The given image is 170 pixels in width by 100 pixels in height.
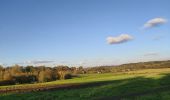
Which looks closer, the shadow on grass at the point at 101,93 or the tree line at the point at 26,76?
the shadow on grass at the point at 101,93

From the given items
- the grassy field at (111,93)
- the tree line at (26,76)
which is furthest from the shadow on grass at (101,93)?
the tree line at (26,76)

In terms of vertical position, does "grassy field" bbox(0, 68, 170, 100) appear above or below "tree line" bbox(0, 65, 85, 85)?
below

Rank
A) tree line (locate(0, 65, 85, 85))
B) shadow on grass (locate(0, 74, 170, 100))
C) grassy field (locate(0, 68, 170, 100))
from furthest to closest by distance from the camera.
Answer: tree line (locate(0, 65, 85, 85)) < shadow on grass (locate(0, 74, 170, 100)) < grassy field (locate(0, 68, 170, 100))

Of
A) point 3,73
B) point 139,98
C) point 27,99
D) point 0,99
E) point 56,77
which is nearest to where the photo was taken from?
point 139,98

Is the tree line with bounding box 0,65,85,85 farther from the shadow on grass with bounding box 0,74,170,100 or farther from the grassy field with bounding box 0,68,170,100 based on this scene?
the shadow on grass with bounding box 0,74,170,100

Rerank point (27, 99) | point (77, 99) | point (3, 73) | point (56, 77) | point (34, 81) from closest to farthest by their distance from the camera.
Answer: point (77, 99) < point (27, 99) < point (3, 73) < point (34, 81) < point (56, 77)

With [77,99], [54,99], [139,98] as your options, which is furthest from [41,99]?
[139,98]

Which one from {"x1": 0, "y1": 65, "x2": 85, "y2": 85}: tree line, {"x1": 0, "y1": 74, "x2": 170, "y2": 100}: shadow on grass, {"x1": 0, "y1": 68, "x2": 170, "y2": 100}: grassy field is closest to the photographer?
{"x1": 0, "y1": 68, "x2": 170, "y2": 100}: grassy field

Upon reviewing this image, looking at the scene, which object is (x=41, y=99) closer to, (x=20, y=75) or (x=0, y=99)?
(x=0, y=99)

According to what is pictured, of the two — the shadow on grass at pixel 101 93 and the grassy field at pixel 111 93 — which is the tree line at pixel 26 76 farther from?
the shadow on grass at pixel 101 93

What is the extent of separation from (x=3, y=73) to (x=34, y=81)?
45.6ft

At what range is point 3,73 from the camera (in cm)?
11094

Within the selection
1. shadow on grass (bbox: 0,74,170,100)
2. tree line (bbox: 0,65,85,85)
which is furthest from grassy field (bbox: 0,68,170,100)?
tree line (bbox: 0,65,85,85)

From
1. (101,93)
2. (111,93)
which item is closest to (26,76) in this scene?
(101,93)
